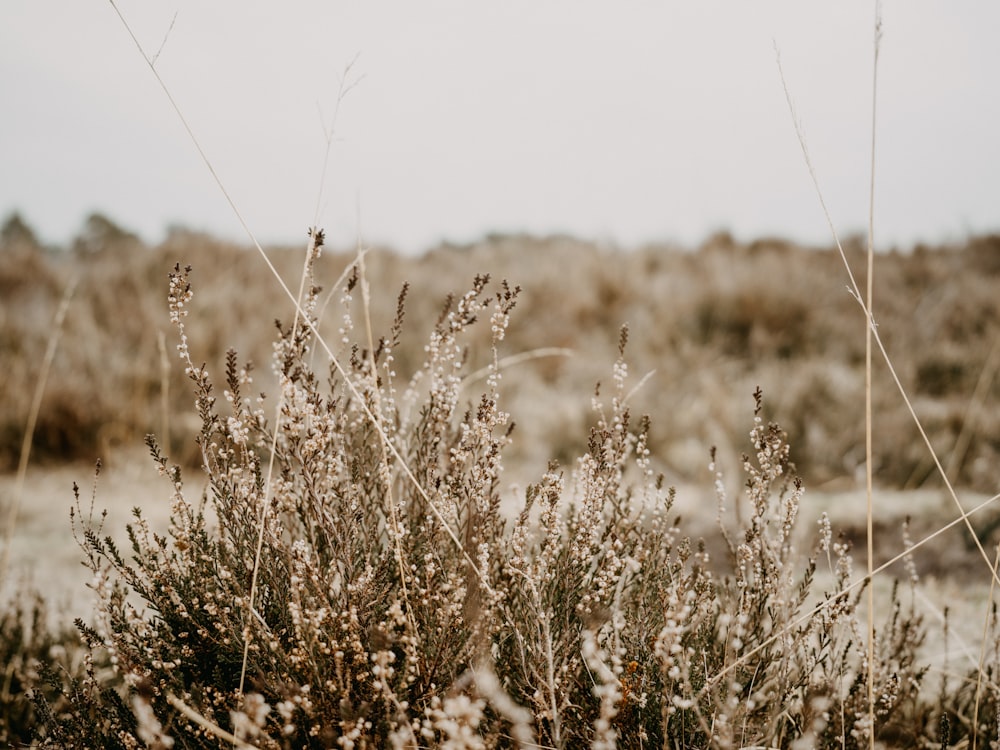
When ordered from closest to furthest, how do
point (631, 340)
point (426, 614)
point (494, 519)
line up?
point (426, 614) < point (494, 519) < point (631, 340)

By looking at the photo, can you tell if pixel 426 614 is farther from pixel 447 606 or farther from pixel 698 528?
pixel 698 528

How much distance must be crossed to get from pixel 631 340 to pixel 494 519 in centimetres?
812

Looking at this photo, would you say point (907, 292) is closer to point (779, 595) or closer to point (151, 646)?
point (779, 595)

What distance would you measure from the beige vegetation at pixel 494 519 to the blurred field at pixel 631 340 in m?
0.05

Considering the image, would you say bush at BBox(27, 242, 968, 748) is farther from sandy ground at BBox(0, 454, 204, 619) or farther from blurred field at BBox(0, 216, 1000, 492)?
blurred field at BBox(0, 216, 1000, 492)

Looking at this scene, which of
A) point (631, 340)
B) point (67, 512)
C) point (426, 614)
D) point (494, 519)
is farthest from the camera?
point (631, 340)

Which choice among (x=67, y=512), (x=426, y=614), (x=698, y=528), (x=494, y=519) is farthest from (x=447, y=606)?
(x=67, y=512)

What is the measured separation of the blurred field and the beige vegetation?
0.05 meters

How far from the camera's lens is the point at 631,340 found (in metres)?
9.66

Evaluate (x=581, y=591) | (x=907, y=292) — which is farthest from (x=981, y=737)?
(x=907, y=292)

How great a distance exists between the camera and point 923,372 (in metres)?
9.31

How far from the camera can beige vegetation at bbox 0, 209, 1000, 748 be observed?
1653 mm

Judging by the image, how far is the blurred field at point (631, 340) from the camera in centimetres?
652

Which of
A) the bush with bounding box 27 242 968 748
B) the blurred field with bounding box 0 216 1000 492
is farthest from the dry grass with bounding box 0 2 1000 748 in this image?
the blurred field with bounding box 0 216 1000 492
